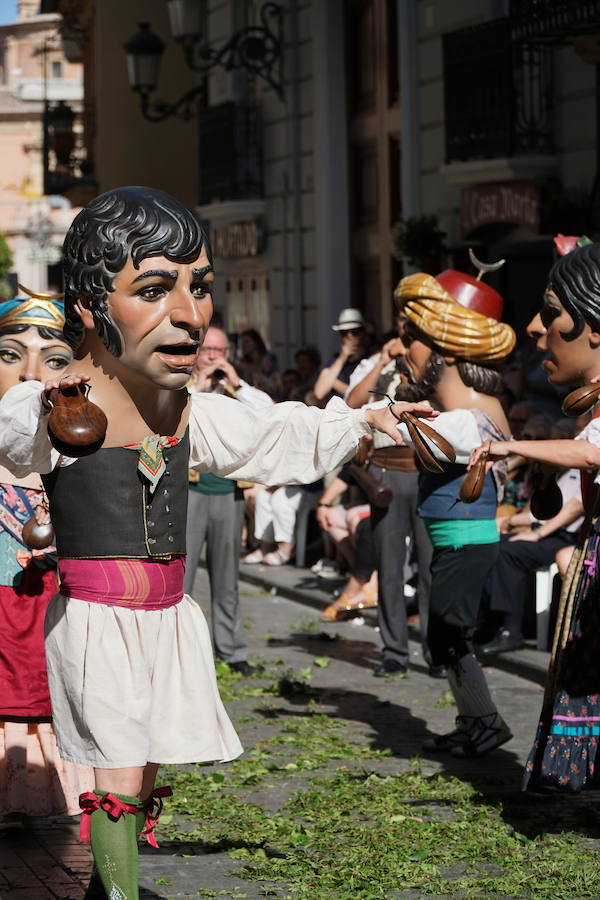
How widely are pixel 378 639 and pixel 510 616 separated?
115 cm

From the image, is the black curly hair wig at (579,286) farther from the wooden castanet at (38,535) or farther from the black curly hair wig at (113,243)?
the wooden castanet at (38,535)

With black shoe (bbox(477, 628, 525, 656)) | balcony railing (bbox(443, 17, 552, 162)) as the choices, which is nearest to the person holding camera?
black shoe (bbox(477, 628, 525, 656))

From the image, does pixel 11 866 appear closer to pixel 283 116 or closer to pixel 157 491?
pixel 157 491

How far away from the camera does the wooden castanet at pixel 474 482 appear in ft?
19.6

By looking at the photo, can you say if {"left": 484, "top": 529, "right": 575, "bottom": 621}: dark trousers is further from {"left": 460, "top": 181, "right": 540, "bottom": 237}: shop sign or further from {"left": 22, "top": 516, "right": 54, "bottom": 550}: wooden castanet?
{"left": 460, "top": 181, "right": 540, "bottom": 237}: shop sign

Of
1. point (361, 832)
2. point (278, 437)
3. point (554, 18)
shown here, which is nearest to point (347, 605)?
point (554, 18)

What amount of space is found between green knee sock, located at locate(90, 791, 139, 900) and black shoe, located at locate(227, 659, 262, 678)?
16.4ft

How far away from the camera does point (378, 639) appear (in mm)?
11531

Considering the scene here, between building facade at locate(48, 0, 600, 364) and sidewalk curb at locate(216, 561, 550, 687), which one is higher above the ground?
building facade at locate(48, 0, 600, 364)

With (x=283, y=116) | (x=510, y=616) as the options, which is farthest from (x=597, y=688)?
(x=283, y=116)

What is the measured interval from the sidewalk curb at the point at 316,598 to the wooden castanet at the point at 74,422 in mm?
5361

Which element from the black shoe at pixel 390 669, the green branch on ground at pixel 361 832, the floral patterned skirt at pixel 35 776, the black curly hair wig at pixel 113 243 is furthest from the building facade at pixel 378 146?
the black curly hair wig at pixel 113 243

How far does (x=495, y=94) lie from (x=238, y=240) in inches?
333

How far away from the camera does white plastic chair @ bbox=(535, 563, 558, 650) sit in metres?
10.6
